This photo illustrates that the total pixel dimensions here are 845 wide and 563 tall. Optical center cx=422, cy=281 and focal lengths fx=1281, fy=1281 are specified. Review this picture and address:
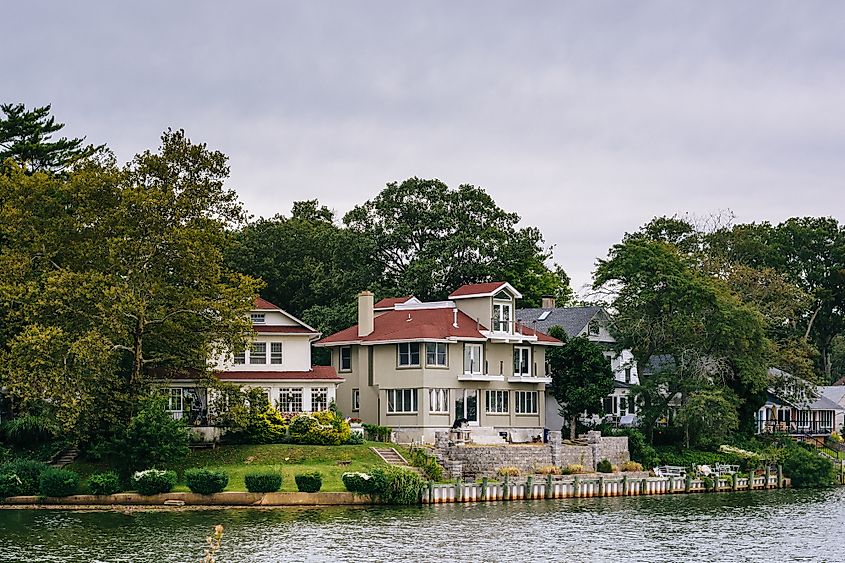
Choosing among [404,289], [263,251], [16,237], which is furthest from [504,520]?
[263,251]

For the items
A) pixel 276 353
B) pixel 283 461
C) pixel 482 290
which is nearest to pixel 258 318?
pixel 276 353

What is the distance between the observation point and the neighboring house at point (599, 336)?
80562 millimetres

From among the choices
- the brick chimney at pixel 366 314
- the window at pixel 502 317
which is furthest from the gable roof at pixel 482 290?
the brick chimney at pixel 366 314

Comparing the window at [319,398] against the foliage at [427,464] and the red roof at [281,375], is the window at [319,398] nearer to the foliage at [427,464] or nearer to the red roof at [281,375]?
the red roof at [281,375]

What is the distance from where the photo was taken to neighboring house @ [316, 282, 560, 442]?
228 ft

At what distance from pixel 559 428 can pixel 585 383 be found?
19.8ft

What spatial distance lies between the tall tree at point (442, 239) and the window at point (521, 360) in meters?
15.4

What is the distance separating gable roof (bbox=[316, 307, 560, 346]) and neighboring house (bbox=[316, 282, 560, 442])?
6cm

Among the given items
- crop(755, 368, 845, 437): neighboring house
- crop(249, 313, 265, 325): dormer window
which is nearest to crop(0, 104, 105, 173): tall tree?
crop(249, 313, 265, 325): dormer window

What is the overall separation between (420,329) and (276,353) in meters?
7.94

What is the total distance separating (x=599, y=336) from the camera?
3305 inches

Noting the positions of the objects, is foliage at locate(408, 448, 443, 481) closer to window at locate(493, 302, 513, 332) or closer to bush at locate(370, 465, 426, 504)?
bush at locate(370, 465, 426, 504)

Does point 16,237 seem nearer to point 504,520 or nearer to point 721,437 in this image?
point 504,520

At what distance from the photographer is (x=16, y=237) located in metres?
60.0
